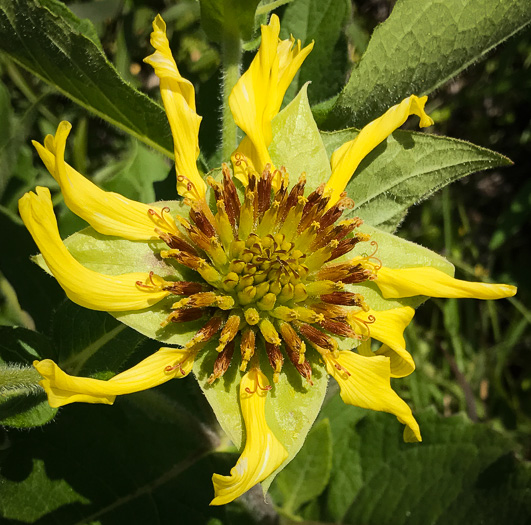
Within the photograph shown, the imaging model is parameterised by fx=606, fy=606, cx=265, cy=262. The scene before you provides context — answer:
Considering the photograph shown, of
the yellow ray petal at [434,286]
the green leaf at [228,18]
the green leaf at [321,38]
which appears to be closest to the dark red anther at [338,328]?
the yellow ray petal at [434,286]

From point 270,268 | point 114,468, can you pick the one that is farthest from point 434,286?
point 114,468

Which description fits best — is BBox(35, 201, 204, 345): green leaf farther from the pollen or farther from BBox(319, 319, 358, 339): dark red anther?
BBox(319, 319, 358, 339): dark red anther

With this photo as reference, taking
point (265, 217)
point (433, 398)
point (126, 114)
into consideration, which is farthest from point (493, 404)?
point (126, 114)

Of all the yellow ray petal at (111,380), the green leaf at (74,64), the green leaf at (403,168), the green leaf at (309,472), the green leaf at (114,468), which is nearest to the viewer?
the yellow ray petal at (111,380)

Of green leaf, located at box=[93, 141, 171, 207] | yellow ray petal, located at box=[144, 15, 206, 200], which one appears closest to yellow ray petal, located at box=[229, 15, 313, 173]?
yellow ray petal, located at box=[144, 15, 206, 200]

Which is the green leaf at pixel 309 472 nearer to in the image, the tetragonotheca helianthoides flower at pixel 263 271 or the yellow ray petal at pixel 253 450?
the tetragonotheca helianthoides flower at pixel 263 271

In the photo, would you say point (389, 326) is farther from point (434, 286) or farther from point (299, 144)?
point (299, 144)

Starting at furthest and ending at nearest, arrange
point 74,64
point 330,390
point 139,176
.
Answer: point 139,176
point 330,390
point 74,64
